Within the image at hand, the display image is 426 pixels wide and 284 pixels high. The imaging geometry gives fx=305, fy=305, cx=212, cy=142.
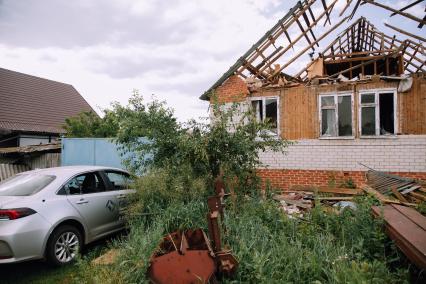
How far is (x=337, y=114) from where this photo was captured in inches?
353

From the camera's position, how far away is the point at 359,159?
8750 mm

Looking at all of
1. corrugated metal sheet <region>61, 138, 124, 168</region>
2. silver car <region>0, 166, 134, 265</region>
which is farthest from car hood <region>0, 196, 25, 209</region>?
corrugated metal sheet <region>61, 138, 124, 168</region>

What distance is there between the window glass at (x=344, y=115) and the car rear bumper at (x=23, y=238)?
311 inches

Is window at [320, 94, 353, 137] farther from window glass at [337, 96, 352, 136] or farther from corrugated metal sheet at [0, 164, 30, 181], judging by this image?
corrugated metal sheet at [0, 164, 30, 181]

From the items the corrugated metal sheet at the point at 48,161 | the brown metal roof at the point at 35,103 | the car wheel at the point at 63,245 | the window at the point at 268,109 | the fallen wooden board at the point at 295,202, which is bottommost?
the car wheel at the point at 63,245

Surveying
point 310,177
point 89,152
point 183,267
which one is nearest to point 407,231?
point 183,267

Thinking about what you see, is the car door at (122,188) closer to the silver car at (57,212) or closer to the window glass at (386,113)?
the silver car at (57,212)

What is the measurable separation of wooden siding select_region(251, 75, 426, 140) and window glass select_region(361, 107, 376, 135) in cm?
19

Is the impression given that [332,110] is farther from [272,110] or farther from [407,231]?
[407,231]

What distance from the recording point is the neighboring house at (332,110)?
836 cm

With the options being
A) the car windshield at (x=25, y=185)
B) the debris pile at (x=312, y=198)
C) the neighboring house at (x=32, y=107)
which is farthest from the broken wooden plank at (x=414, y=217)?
the neighboring house at (x=32, y=107)

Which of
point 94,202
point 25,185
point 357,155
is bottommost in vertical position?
point 94,202

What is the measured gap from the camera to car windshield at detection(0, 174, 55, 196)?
4781 millimetres

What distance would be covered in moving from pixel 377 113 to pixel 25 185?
8.65 meters
